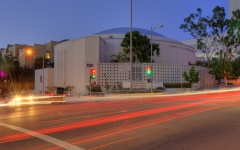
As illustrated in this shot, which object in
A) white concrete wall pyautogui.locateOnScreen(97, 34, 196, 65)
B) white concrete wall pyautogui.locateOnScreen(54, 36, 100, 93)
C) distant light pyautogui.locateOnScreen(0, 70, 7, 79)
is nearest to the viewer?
white concrete wall pyautogui.locateOnScreen(54, 36, 100, 93)

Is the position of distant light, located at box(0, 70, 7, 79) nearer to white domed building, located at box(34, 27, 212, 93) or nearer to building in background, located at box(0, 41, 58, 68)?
building in background, located at box(0, 41, 58, 68)

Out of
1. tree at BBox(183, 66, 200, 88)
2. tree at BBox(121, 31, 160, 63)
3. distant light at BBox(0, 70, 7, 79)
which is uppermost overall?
tree at BBox(121, 31, 160, 63)

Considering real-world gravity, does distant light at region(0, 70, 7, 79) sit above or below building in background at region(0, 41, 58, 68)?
below

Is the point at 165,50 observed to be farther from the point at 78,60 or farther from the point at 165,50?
the point at 78,60

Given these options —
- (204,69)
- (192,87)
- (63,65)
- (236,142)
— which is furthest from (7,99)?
(204,69)

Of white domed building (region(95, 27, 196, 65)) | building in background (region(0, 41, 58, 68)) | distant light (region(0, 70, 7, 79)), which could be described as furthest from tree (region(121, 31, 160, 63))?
building in background (region(0, 41, 58, 68))

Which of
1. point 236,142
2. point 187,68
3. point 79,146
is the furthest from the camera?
point 187,68

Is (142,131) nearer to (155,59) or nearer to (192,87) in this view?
(192,87)

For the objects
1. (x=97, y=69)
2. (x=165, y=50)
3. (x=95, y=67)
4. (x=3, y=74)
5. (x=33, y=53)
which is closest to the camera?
(x=97, y=69)

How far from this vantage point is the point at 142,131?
10.4 m

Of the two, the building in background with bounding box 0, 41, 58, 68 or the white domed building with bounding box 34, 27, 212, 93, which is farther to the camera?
the building in background with bounding box 0, 41, 58, 68

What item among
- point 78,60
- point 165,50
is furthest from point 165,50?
point 78,60

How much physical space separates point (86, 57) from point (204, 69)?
75.1ft

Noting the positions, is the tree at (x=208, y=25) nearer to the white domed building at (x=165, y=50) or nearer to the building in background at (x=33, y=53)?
the white domed building at (x=165, y=50)
